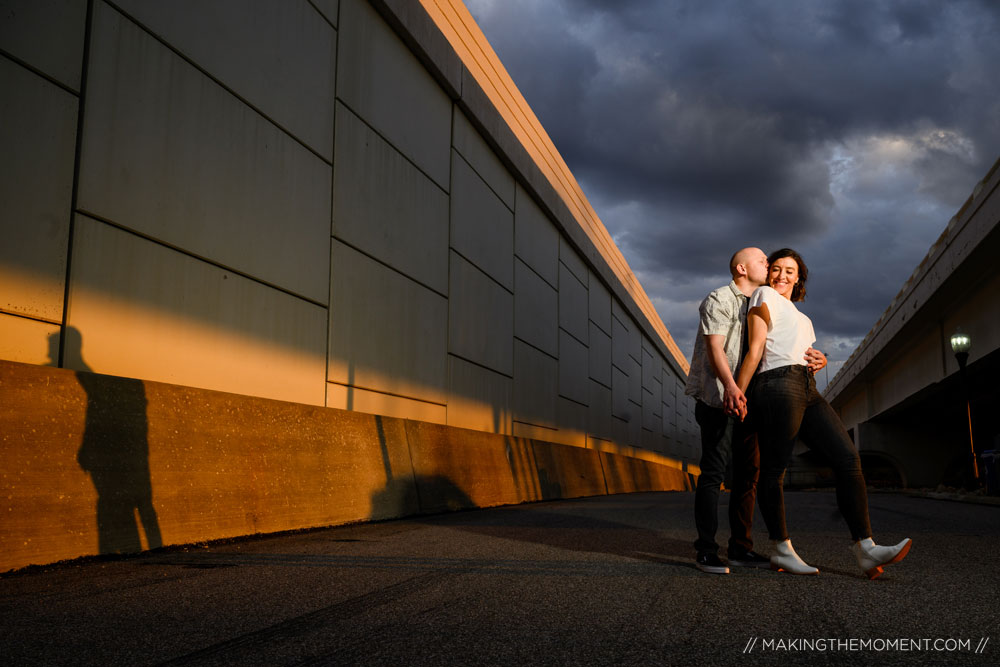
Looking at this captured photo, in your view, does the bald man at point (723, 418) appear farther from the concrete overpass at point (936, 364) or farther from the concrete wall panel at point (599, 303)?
the concrete wall panel at point (599, 303)

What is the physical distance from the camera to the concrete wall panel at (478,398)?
11.7 metres

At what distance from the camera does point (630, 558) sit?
519cm

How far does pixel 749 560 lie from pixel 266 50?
5836mm

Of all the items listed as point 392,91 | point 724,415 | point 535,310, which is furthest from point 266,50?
point 535,310

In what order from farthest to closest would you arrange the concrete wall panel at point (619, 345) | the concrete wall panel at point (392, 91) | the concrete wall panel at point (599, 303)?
the concrete wall panel at point (619, 345) < the concrete wall panel at point (599, 303) < the concrete wall panel at point (392, 91)

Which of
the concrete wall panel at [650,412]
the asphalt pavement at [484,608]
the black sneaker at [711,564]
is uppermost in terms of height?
the concrete wall panel at [650,412]

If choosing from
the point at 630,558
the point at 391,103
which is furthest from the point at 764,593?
the point at 391,103

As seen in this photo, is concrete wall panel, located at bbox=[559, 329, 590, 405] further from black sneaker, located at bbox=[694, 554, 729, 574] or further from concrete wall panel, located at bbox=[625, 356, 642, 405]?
black sneaker, located at bbox=[694, 554, 729, 574]

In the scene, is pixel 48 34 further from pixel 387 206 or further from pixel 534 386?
pixel 534 386

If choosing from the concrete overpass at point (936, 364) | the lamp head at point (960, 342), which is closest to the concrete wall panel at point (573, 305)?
the concrete overpass at point (936, 364)

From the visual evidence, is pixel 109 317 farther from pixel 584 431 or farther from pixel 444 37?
pixel 584 431

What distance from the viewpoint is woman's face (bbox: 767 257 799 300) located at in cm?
485

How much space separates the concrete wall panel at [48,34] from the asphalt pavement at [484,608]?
2908 mm

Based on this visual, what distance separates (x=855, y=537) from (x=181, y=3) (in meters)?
5.89
